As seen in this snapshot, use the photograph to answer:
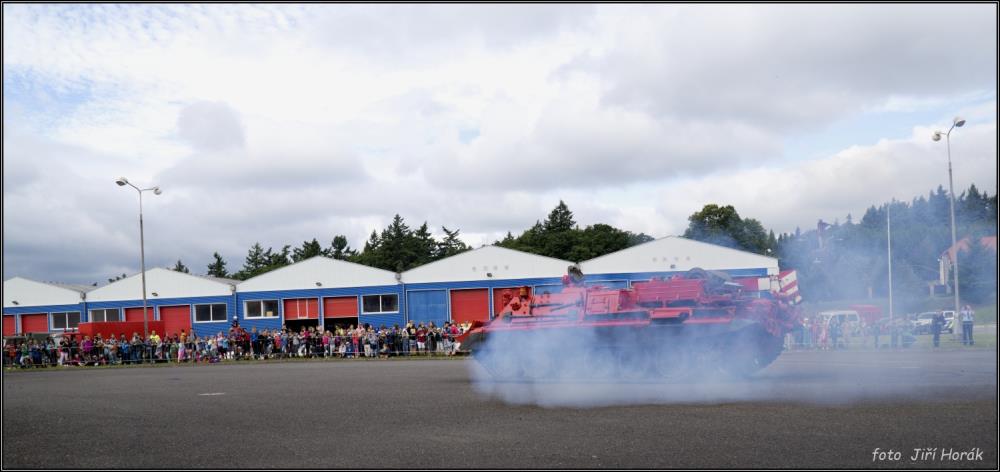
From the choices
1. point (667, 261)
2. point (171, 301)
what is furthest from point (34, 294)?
point (667, 261)

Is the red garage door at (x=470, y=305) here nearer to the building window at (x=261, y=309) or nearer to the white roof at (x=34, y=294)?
the building window at (x=261, y=309)

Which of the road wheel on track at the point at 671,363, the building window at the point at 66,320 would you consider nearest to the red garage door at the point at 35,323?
the building window at the point at 66,320

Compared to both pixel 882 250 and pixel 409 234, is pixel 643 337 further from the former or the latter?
pixel 409 234

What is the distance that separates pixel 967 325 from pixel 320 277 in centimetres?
3829

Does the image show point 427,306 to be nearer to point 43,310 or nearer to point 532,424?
point 43,310

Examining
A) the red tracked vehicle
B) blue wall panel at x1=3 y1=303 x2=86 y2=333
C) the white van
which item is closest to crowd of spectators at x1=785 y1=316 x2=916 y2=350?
the white van

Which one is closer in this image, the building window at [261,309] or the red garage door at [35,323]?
the building window at [261,309]

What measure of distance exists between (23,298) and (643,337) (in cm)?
5917

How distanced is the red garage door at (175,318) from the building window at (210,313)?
28.2 inches

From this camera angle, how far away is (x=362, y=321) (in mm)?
52594

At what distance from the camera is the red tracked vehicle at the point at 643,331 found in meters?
19.5

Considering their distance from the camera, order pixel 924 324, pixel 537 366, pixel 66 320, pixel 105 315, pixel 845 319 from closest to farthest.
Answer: pixel 537 366, pixel 845 319, pixel 924 324, pixel 105 315, pixel 66 320

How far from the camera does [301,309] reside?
54.6 meters

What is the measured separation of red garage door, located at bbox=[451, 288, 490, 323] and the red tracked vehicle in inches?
1094
